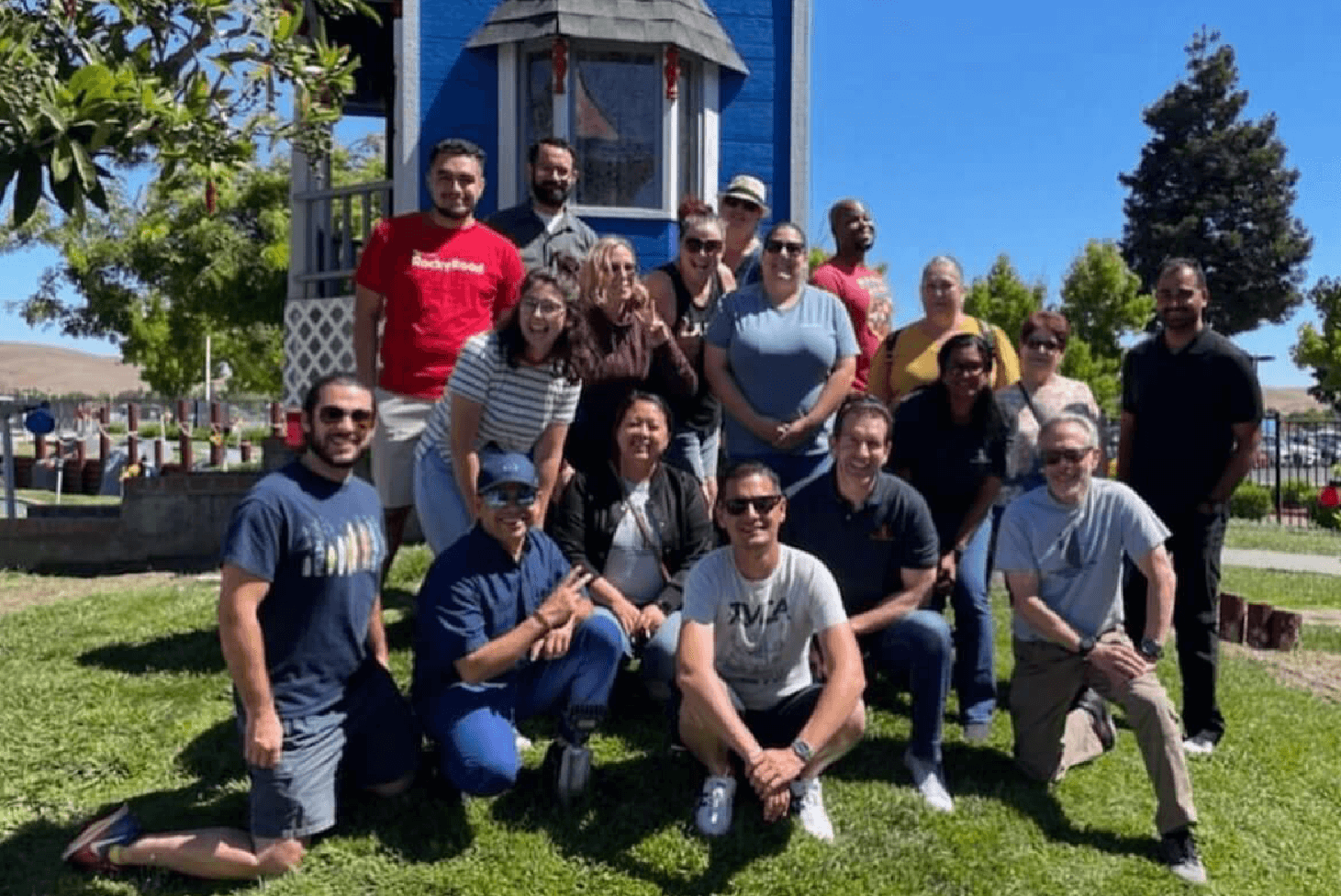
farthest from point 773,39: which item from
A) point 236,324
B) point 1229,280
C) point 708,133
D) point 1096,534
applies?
point 1229,280

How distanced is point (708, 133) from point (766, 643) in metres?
6.68

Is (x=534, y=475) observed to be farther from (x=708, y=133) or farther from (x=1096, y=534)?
(x=708, y=133)

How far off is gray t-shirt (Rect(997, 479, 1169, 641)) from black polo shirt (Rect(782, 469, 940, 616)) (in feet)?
1.07

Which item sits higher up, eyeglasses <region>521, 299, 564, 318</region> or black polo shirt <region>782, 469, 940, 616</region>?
eyeglasses <region>521, 299, 564, 318</region>

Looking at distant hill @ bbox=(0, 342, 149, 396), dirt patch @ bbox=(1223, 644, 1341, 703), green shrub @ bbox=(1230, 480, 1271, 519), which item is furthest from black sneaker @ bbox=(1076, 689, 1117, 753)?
distant hill @ bbox=(0, 342, 149, 396)

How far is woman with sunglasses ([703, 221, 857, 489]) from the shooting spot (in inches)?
187

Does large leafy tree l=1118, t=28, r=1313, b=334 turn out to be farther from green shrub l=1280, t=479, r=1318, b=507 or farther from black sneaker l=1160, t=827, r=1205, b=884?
black sneaker l=1160, t=827, r=1205, b=884

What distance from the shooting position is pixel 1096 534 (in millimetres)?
4293

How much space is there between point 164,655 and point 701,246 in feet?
12.3

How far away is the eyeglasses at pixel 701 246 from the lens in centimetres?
489

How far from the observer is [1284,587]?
444 inches

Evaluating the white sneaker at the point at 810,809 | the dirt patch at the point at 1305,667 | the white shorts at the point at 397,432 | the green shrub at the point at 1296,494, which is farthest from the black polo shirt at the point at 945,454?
the green shrub at the point at 1296,494

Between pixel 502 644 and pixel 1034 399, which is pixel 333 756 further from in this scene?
pixel 1034 399

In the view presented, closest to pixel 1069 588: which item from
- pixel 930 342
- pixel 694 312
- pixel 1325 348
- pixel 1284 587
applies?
pixel 930 342
